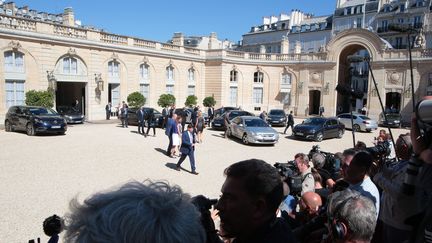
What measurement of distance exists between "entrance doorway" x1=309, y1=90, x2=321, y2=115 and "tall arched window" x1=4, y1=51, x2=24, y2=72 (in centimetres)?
3159

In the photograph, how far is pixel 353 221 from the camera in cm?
277

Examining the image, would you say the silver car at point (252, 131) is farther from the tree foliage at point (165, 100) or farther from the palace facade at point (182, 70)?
the palace facade at point (182, 70)

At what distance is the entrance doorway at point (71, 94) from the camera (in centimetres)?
3114

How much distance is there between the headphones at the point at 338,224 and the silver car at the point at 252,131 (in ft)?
50.5

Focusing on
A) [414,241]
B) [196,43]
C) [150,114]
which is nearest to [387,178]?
[414,241]

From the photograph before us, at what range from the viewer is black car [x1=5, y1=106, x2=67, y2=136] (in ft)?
61.5

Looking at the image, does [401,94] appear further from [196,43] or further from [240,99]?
[196,43]

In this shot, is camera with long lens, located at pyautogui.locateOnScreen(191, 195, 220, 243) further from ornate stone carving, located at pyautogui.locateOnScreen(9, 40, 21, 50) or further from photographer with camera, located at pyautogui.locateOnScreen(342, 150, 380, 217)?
ornate stone carving, located at pyautogui.locateOnScreen(9, 40, 21, 50)

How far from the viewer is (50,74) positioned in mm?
27484

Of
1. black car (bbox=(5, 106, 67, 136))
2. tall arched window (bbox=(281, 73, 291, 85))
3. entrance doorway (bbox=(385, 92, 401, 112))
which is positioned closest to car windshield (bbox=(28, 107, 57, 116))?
black car (bbox=(5, 106, 67, 136))

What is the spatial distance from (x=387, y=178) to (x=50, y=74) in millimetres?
28385

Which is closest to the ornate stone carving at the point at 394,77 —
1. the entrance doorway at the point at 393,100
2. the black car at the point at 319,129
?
the entrance doorway at the point at 393,100

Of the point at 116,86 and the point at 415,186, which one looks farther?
the point at 116,86

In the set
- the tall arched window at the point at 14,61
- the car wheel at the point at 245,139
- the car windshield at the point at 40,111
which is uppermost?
the tall arched window at the point at 14,61
